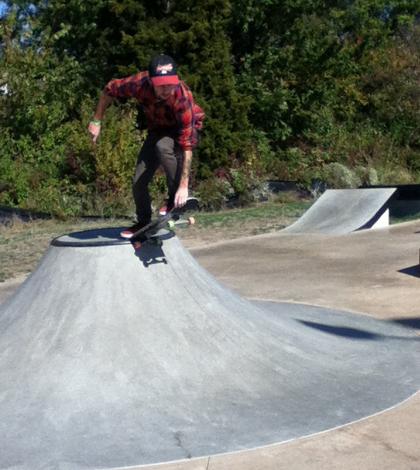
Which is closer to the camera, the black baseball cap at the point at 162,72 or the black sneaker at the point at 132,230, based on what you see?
the black baseball cap at the point at 162,72

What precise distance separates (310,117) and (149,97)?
19.6 m

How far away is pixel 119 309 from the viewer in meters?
5.64

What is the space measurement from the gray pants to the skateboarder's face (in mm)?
436

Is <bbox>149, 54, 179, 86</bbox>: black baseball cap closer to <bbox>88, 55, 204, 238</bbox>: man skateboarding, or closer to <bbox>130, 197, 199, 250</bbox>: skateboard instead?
<bbox>88, 55, 204, 238</bbox>: man skateboarding

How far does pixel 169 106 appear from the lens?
5.80 m

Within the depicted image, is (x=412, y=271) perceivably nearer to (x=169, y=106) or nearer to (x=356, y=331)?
(x=356, y=331)

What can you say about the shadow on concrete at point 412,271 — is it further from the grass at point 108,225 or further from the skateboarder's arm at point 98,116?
the skateboarder's arm at point 98,116

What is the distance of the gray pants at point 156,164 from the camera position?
6.04 m

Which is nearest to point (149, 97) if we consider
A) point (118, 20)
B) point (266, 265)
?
point (266, 265)

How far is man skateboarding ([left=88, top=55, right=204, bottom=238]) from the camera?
221 inches

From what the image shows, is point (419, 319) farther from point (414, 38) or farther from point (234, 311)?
point (414, 38)

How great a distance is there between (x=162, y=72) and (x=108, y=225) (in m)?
10.3

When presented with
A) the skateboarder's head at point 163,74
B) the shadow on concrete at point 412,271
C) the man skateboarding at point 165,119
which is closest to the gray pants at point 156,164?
the man skateboarding at point 165,119

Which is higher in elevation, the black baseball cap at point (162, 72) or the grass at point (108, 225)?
the black baseball cap at point (162, 72)
